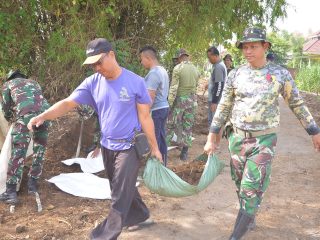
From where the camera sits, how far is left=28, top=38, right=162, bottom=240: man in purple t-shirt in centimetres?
320

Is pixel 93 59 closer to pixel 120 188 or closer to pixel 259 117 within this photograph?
pixel 120 188

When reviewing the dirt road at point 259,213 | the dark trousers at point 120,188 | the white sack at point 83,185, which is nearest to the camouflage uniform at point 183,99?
the dirt road at point 259,213

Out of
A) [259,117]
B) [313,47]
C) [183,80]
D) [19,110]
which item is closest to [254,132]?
[259,117]

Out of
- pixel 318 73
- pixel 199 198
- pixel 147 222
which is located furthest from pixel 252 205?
pixel 318 73

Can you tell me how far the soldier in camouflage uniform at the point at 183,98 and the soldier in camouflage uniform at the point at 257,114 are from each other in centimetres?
308

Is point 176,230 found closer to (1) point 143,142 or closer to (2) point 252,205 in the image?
(2) point 252,205

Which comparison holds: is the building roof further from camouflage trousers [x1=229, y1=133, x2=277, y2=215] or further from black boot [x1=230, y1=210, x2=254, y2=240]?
black boot [x1=230, y1=210, x2=254, y2=240]

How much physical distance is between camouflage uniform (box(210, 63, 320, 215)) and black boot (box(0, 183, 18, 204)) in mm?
2591

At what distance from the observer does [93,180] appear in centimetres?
520

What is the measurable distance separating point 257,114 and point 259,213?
154 cm

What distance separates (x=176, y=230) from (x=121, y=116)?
1.44m

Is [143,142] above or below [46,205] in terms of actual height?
above

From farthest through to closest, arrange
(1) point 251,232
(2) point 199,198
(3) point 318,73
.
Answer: (3) point 318,73 → (2) point 199,198 → (1) point 251,232

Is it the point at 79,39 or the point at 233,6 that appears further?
the point at 233,6
